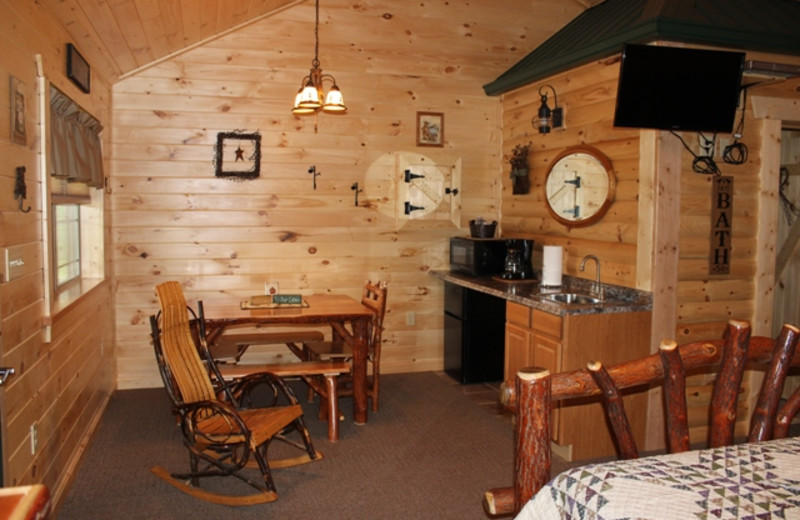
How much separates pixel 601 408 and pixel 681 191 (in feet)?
4.42

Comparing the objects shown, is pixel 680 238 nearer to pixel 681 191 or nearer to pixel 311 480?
pixel 681 191

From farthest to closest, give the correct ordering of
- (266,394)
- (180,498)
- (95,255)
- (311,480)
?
(266,394) < (95,255) < (311,480) < (180,498)

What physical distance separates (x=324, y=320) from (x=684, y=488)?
10.0 ft

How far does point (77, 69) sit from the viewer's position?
3684 mm

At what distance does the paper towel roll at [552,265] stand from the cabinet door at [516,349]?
1.48ft

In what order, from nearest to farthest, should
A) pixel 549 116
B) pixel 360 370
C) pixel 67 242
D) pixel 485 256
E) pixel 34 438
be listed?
pixel 34 438
pixel 67 242
pixel 360 370
pixel 549 116
pixel 485 256

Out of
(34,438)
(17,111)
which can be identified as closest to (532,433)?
(34,438)

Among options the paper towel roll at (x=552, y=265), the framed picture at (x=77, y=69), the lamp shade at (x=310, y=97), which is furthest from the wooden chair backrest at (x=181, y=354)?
the paper towel roll at (x=552, y=265)

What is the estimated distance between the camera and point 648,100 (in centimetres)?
364

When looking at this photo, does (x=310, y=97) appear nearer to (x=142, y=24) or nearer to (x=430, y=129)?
(x=142, y=24)

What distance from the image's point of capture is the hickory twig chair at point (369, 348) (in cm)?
455

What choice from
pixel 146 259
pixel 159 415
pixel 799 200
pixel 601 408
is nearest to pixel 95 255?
pixel 146 259

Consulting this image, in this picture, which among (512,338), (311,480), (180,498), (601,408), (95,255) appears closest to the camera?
(180,498)

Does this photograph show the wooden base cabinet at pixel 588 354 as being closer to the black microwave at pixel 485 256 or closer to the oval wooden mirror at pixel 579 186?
the oval wooden mirror at pixel 579 186
